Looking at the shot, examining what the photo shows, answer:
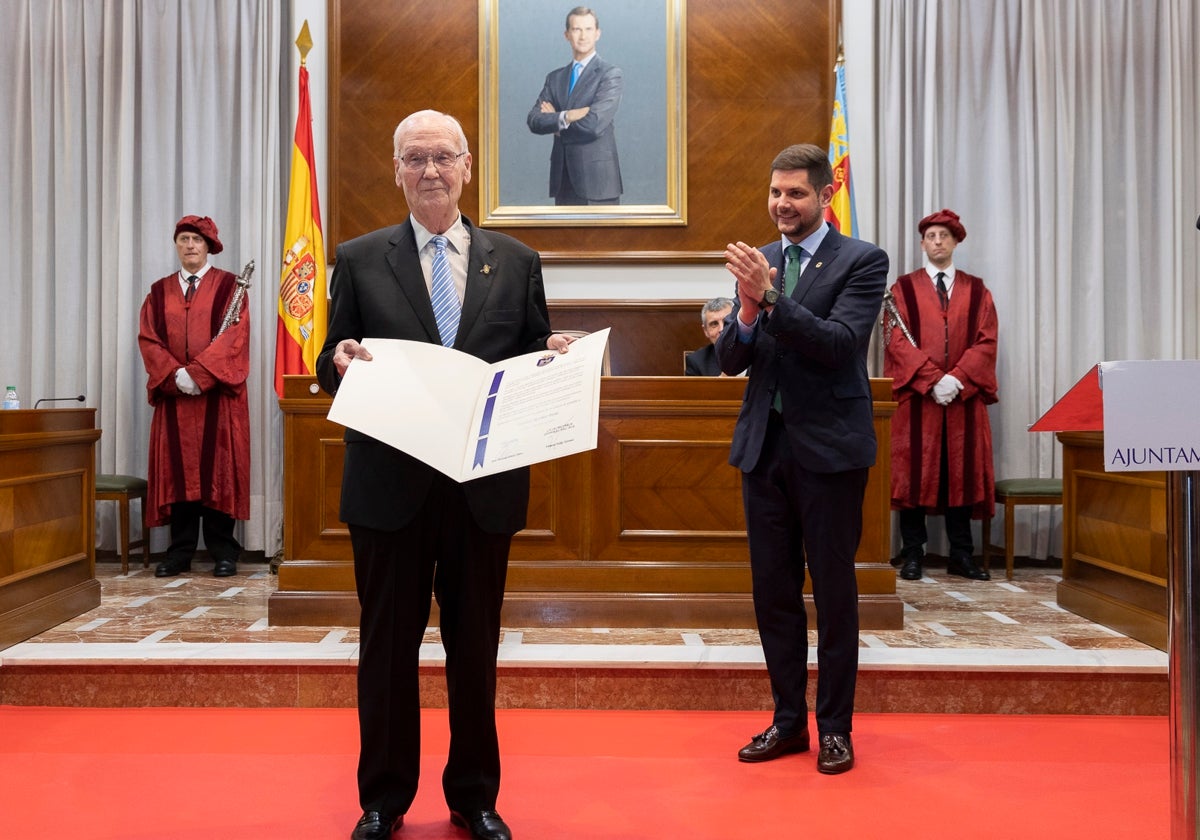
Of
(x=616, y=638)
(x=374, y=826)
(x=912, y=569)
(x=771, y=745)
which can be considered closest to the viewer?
(x=374, y=826)

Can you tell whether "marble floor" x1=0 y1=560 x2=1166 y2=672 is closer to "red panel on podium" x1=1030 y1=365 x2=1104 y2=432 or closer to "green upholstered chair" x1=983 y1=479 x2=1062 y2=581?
"green upholstered chair" x1=983 y1=479 x2=1062 y2=581

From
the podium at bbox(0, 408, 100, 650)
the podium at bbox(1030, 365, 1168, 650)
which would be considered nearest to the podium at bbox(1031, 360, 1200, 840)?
the podium at bbox(1030, 365, 1168, 650)

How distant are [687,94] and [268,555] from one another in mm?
3640

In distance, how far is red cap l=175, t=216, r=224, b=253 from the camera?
18.1 feet

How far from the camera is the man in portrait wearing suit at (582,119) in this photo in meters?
6.03

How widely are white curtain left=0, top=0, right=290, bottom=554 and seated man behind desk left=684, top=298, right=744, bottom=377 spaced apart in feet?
8.04

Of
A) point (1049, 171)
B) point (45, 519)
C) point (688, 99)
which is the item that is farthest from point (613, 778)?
point (1049, 171)

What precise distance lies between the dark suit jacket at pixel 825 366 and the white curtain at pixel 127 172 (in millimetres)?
3907

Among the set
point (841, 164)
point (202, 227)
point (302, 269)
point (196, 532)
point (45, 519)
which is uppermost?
point (841, 164)

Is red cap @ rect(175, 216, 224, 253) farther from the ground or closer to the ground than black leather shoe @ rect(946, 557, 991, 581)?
farther from the ground

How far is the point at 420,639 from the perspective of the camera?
7.15 ft

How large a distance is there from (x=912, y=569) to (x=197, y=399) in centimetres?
395

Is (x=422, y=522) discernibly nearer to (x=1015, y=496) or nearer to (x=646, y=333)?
(x=646, y=333)

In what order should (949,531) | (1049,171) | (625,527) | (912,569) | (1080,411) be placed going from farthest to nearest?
(1049,171), (949,531), (912,569), (625,527), (1080,411)
